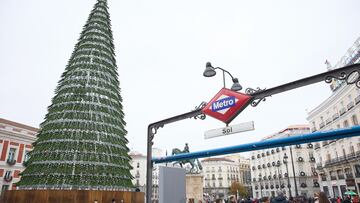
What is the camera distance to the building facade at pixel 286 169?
52.1m

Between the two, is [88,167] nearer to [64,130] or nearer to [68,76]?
[64,130]

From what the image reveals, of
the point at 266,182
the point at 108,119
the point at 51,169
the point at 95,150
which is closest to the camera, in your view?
the point at 51,169

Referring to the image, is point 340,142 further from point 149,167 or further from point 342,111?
point 149,167

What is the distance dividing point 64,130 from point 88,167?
218cm

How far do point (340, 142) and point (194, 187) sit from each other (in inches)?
928

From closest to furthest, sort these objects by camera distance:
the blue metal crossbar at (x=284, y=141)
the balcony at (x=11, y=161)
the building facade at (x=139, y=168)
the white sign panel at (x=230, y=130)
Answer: the blue metal crossbar at (x=284, y=141) → the white sign panel at (x=230, y=130) → the balcony at (x=11, y=161) → the building facade at (x=139, y=168)

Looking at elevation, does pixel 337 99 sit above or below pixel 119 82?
above

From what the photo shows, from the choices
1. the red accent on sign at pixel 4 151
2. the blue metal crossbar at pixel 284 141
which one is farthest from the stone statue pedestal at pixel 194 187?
the red accent on sign at pixel 4 151

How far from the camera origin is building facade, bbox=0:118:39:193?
2880 centimetres

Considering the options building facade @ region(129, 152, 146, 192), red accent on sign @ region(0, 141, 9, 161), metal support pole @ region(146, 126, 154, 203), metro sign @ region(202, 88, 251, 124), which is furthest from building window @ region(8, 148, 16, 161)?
building facade @ region(129, 152, 146, 192)

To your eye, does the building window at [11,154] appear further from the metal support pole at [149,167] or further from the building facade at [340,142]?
the building facade at [340,142]

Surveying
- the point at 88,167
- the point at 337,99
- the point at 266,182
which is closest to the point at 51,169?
the point at 88,167

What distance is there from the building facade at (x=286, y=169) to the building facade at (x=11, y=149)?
41.8 meters

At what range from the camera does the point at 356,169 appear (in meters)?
29.5
